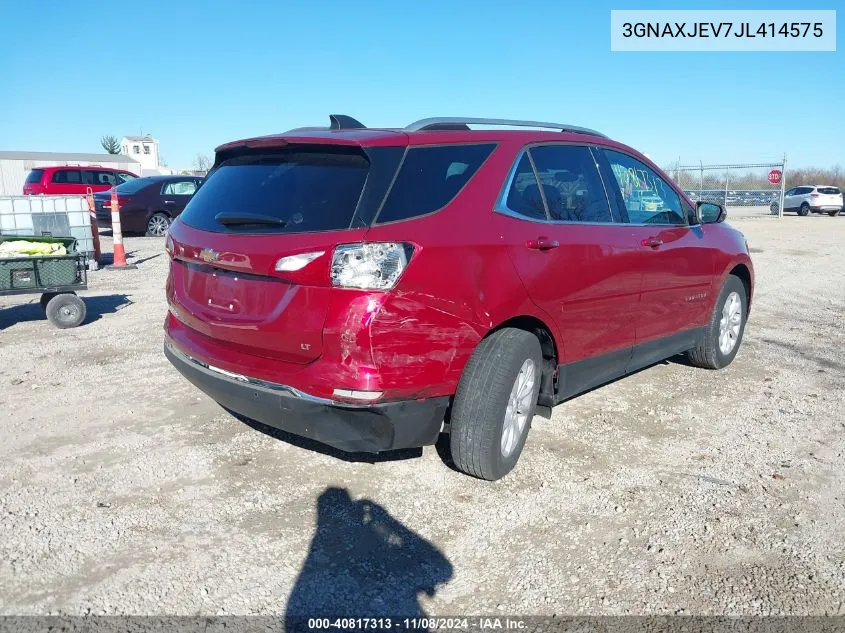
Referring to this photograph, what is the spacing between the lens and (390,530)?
10.3 ft

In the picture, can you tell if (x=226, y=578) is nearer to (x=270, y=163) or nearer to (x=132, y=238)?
(x=270, y=163)

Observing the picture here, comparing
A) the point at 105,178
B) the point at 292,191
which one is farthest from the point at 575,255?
the point at 105,178

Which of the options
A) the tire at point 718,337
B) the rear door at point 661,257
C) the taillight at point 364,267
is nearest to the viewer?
the taillight at point 364,267

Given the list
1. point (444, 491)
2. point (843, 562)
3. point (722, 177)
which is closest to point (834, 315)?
point (843, 562)

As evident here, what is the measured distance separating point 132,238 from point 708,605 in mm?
16359

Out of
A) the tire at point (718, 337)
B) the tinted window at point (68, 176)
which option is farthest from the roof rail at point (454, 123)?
the tinted window at point (68, 176)

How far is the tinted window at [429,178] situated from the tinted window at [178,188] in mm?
14663

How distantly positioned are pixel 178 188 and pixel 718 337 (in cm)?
1446

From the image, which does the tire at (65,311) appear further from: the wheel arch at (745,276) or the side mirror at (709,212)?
the wheel arch at (745,276)

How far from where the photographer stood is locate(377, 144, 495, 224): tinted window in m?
3.05

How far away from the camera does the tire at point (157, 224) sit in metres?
16.7

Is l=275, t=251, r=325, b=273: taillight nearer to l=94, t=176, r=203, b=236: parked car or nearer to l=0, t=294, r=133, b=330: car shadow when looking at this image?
l=0, t=294, r=133, b=330: car shadow

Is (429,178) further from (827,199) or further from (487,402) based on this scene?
(827,199)

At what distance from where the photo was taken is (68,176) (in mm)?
A: 20406
